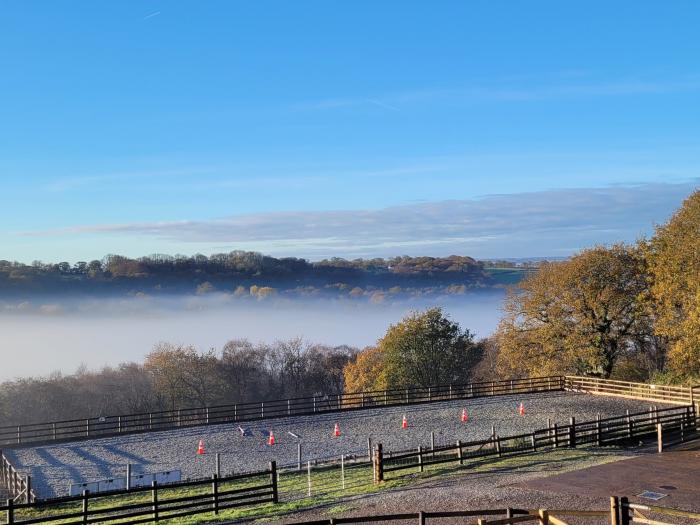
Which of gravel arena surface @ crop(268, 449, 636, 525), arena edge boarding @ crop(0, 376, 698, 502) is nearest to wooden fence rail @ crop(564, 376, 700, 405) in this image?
arena edge boarding @ crop(0, 376, 698, 502)

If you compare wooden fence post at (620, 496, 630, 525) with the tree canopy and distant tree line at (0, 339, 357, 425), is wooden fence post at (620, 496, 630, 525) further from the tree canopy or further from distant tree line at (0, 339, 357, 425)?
distant tree line at (0, 339, 357, 425)

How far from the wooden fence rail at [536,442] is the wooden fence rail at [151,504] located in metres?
3.45

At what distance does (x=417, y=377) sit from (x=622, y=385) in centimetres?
1516

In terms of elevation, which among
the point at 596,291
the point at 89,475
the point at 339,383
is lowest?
the point at 339,383

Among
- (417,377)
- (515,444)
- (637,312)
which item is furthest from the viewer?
(417,377)

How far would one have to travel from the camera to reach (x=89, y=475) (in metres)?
21.2

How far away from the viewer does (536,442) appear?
68.5 feet

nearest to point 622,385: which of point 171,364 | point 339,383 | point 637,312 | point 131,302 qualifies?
point 637,312

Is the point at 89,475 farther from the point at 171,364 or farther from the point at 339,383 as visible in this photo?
the point at 339,383

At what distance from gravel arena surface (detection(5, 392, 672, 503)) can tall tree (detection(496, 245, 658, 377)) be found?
186 inches

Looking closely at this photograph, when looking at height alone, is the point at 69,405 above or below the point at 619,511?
below

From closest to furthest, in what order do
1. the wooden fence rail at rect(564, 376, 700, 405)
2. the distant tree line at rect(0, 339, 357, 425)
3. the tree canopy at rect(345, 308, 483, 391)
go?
the wooden fence rail at rect(564, 376, 700, 405), the tree canopy at rect(345, 308, 483, 391), the distant tree line at rect(0, 339, 357, 425)

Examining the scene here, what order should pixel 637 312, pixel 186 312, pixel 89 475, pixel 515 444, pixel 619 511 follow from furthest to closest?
pixel 186 312 → pixel 637 312 → pixel 515 444 → pixel 89 475 → pixel 619 511

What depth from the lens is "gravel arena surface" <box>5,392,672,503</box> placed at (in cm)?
2200
